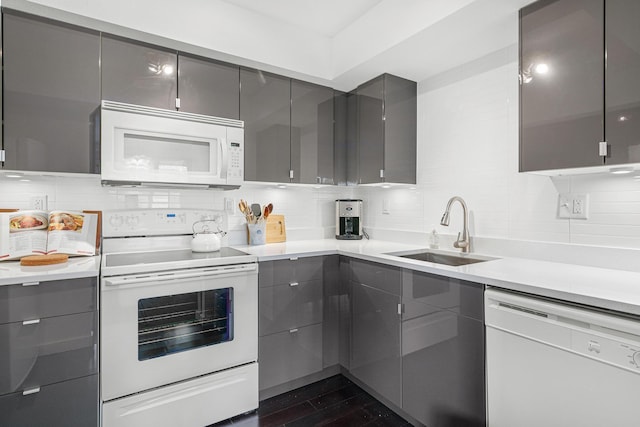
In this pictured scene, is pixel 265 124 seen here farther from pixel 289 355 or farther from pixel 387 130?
pixel 289 355

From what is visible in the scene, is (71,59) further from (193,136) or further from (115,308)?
(115,308)

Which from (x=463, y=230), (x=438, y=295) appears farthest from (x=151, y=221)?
(x=463, y=230)

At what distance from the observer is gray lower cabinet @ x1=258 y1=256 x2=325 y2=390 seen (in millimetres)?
2094

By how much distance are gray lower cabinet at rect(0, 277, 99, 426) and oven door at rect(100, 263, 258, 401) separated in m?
0.08

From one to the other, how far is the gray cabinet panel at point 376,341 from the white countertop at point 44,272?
148 centimetres

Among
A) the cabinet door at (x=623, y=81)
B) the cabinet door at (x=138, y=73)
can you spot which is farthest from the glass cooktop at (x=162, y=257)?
the cabinet door at (x=623, y=81)

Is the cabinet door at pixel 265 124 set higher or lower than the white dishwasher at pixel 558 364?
higher

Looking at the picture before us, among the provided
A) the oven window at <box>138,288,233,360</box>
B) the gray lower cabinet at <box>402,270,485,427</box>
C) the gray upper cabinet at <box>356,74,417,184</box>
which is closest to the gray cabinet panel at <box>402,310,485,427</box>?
the gray lower cabinet at <box>402,270,485,427</box>

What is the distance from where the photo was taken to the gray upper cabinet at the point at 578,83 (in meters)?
1.32

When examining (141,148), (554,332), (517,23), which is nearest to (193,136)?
(141,148)

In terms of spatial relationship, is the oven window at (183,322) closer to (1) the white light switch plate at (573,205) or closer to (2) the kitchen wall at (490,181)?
(2) the kitchen wall at (490,181)

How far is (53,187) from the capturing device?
201 cm

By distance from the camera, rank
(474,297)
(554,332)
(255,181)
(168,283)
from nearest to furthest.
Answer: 1. (554,332)
2. (474,297)
3. (168,283)
4. (255,181)

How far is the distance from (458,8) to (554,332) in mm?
1525
